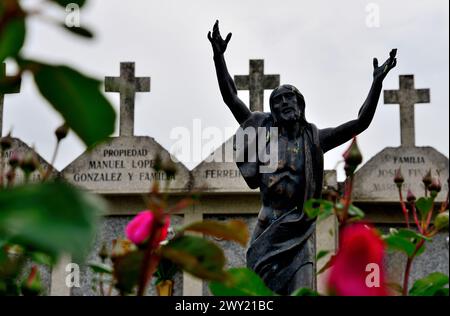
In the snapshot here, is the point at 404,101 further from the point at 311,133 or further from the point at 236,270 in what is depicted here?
the point at 236,270

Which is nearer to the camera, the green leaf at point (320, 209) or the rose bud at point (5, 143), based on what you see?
the green leaf at point (320, 209)

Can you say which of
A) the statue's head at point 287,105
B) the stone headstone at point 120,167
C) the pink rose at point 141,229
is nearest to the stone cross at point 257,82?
the stone headstone at point 120,167

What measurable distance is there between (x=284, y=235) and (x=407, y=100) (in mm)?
4798

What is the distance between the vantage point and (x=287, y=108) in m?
2.75

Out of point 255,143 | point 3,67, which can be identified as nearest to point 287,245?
point 255,143

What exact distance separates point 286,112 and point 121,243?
2.22 m

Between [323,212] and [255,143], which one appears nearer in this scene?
[323,212]

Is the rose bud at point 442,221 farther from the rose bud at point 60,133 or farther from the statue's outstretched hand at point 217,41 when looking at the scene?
the statue's outstretched hand at point 217,41

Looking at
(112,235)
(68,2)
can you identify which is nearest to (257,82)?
(112,235)

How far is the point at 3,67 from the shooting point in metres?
0.35

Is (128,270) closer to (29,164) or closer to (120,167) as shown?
(29,164)

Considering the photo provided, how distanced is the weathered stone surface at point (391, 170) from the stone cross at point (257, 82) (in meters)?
1.16

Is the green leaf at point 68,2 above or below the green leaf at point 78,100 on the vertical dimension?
above

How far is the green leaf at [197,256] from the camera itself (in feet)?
1.20
